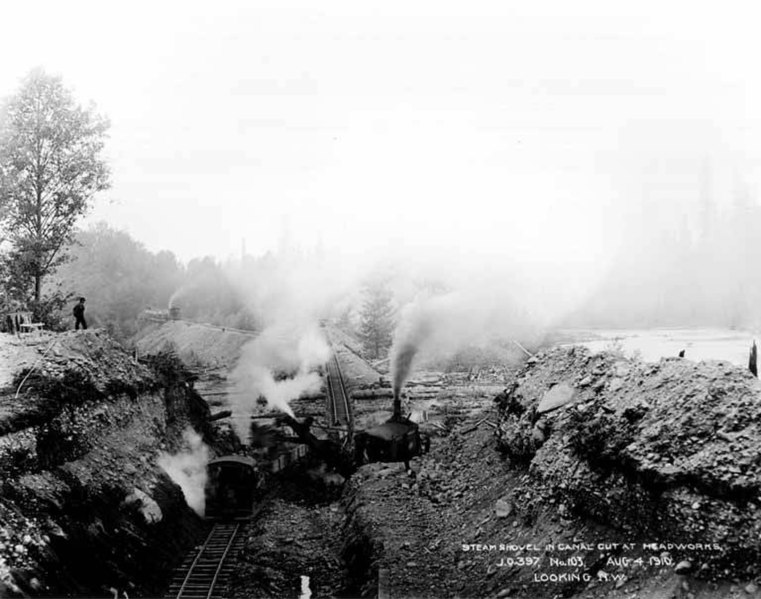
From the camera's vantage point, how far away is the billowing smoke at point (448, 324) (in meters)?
17.4

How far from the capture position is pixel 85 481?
37.6 ft

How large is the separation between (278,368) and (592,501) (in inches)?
594

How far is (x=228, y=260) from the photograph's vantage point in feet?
64.0

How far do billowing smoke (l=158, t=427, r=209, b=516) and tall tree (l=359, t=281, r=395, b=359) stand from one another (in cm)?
641

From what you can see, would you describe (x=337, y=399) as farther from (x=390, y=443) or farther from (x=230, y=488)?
(x=230, y=488)

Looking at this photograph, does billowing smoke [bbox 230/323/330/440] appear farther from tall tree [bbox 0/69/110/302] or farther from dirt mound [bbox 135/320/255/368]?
tall tree [bbox 0/69/110/302]

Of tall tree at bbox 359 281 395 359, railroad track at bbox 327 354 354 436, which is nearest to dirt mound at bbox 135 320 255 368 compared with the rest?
railroad track at bbox 327 354 354 436

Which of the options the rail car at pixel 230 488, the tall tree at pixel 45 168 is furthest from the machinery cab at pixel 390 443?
the tall tree at pixel 45 168

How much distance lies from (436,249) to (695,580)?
41.1 feet

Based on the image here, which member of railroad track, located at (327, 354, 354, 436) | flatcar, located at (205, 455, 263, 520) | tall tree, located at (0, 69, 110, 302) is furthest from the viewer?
railroad track, located at (327, 354, 354, 436)

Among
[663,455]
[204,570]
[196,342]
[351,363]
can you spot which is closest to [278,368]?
[351,363]

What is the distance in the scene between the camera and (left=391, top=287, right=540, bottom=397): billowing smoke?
1738 cm

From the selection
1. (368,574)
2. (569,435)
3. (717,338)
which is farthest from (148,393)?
(717,338)

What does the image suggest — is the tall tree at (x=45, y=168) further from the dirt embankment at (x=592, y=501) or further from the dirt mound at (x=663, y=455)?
the dirt mound at (x=663, y=455)
